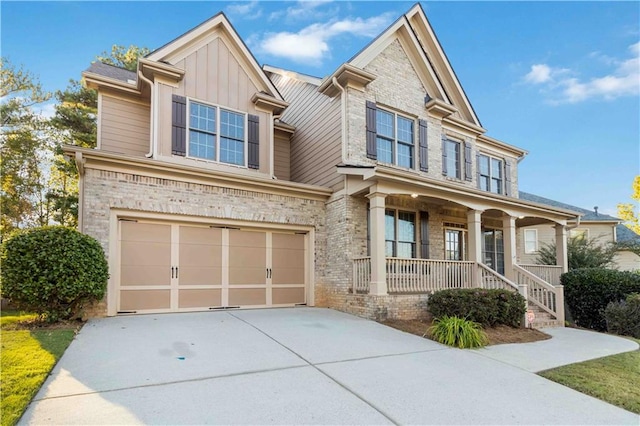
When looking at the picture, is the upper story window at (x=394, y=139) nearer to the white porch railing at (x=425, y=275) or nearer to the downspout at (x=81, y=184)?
the white porch railing at (x=425, y=275)

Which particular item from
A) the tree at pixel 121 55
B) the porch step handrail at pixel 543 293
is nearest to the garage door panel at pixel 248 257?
the porch step handrail at pixel 543 293

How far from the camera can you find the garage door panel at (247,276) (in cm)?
1014

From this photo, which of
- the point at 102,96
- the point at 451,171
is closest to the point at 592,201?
the point at 451,171

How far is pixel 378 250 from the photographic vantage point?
923 centimetres

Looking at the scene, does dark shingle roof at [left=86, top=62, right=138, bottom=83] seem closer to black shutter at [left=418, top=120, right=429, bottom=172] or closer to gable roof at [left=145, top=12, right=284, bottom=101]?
gable roof at [left=145, top=12, right=284, bottom=101]

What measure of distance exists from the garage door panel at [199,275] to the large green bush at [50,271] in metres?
2.05

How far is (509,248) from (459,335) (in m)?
6.28

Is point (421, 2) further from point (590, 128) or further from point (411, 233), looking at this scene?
point (590, 128)

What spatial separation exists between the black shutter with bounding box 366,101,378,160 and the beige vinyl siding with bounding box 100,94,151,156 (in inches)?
259

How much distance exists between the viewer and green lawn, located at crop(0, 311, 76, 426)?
138 inches

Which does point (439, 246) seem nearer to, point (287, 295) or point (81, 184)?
point (287, 295)

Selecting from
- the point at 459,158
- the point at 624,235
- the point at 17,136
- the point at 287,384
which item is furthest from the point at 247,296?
the point at 624,235

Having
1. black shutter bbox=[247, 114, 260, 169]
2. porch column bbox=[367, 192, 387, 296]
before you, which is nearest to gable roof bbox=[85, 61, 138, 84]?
black shutter bbox=[247, 114, 260, 169]

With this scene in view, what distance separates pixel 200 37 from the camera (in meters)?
11.1
